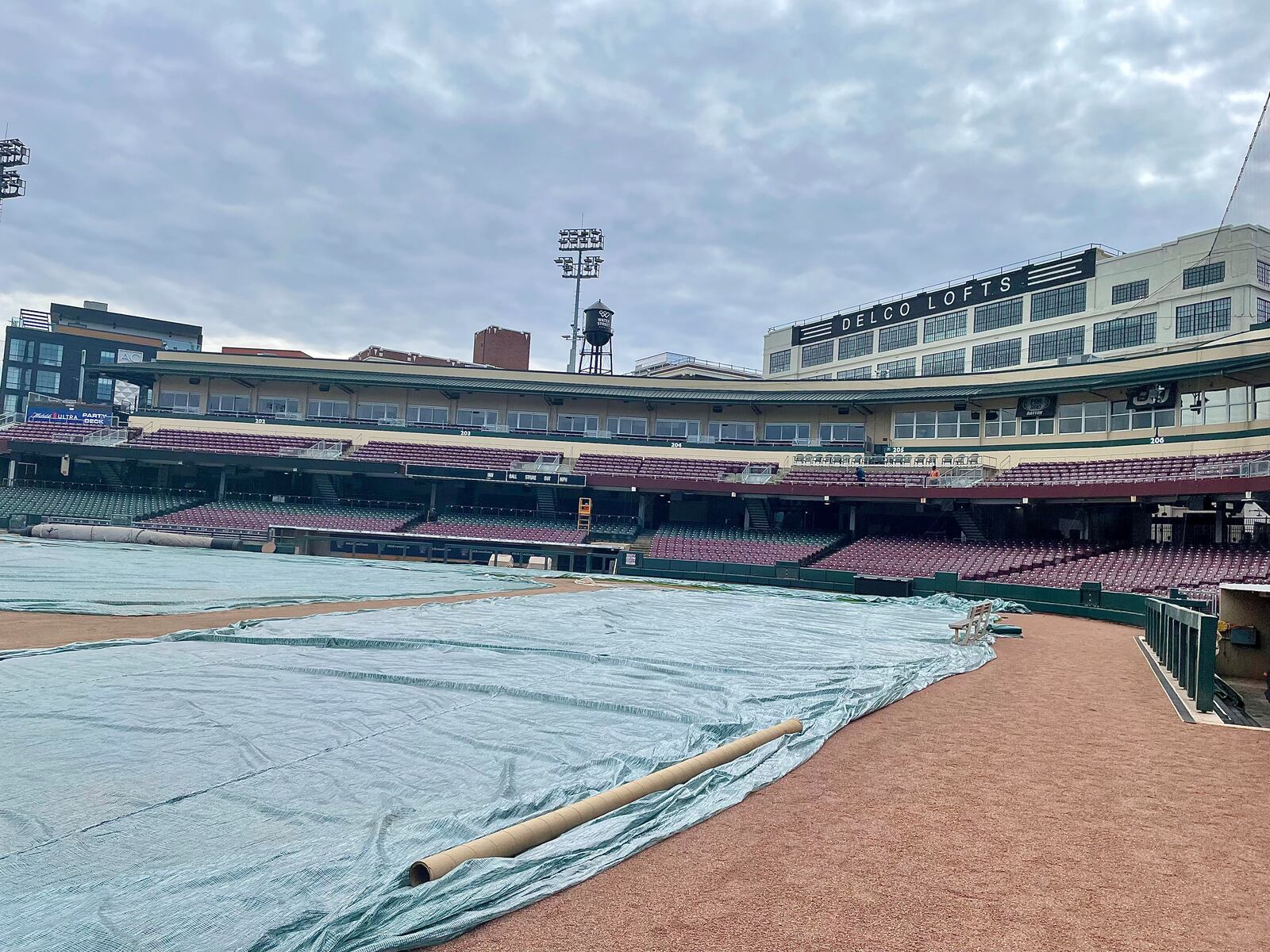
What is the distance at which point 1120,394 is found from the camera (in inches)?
1649

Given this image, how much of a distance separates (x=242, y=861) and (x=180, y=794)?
160cm

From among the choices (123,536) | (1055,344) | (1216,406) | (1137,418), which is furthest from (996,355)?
(123,536)

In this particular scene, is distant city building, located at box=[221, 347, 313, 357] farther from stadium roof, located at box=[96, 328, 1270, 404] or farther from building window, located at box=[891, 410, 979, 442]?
building window, located at box=[891, 410, 979, 442]

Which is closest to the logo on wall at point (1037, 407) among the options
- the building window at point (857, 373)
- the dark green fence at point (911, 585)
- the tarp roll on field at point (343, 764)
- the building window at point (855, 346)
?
the dark green fence at point (911, 585)

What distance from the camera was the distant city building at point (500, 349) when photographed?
236 ft

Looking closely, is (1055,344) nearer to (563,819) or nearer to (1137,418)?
(1137,418)

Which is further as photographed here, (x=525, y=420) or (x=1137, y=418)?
(x=525, y=420)

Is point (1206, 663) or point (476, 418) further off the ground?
point (476, 418)

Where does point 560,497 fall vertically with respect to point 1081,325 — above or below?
below

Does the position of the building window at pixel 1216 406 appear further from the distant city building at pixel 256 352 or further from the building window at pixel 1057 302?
the distant city building at pixel 256 352

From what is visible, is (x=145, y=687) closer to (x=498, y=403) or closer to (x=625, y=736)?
(x=625, y=736)

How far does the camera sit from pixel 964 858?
21.8ft

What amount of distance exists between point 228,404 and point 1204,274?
64.1 m

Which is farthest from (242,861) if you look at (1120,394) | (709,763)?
(1120,394)
